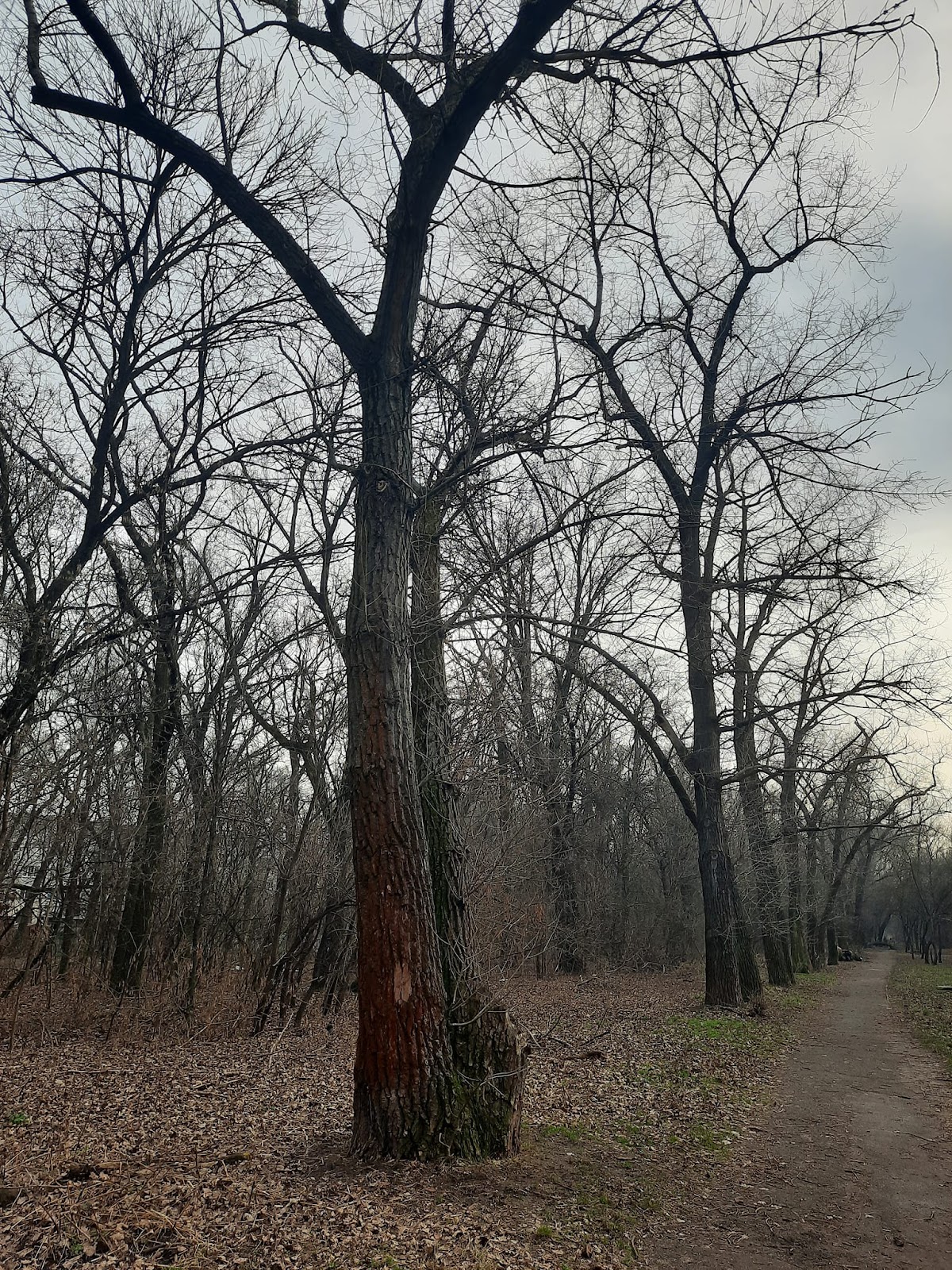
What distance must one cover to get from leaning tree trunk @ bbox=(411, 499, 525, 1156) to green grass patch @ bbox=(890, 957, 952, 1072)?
743 cm

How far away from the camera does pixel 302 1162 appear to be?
5191 mm

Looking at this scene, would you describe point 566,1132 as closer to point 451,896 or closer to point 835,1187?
point 835,1187

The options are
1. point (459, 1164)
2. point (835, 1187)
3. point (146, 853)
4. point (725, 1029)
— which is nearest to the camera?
point (459, 1164)

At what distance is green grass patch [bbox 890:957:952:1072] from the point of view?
41.6 ft

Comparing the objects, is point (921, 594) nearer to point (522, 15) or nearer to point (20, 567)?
point (522, 15)

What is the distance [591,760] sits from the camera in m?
22.2

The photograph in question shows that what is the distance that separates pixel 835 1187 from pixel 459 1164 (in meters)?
2.50

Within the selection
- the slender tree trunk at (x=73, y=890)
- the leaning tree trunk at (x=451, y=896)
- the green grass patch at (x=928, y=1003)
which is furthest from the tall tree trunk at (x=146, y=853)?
the green grass patch at (x=928, y=1003)

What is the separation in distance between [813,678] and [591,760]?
10706mm

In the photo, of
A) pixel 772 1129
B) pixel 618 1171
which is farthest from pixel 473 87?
pixel 772 1129

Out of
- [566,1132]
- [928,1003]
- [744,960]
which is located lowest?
[928,1003]

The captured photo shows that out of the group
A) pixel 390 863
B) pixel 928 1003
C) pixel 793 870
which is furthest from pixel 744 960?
pixel 390 863

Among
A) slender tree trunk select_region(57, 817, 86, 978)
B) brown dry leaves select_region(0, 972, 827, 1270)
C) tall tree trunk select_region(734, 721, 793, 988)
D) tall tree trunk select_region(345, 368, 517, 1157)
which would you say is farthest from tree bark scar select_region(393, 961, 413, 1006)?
tall tree trunk select_region(734, 721, 793, 988)

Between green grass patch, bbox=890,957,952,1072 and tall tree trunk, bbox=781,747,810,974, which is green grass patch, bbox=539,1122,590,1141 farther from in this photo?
tall tree trunk, bbox=781,747,810,974
